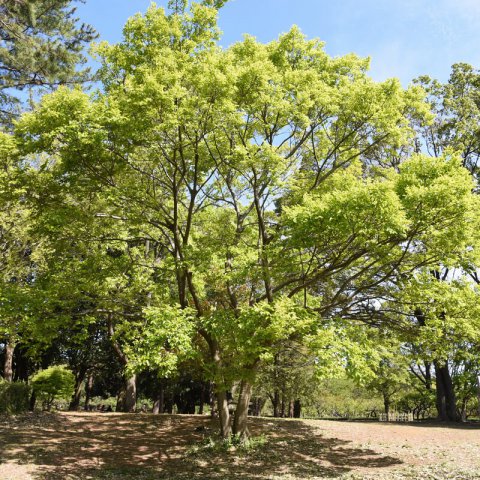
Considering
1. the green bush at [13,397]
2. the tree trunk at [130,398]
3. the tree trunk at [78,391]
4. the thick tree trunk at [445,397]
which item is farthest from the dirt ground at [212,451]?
the tree trunk at [78,391]

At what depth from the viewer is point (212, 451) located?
13578mm

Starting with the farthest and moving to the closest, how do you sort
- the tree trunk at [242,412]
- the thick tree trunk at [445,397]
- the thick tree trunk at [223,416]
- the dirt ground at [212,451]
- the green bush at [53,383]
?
the thick tree trunk at [445,397] → the green bush at [53,383] → the thick tree trunk at [223,416] → the tree trunk at [242,412] → the dirt ground at [212,451]

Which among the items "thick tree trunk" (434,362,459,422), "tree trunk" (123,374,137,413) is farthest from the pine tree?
"thick tree trunk" (434,362,459,422)

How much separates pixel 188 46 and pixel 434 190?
7.53m

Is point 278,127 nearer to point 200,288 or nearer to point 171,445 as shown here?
point 200,288

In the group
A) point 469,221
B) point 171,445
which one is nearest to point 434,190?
point 469,221

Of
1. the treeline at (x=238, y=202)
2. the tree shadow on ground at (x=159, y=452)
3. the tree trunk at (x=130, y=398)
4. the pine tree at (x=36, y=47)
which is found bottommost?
the tree shadow on ground at (x=159, y=452)

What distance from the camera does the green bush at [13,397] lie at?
60.7ft

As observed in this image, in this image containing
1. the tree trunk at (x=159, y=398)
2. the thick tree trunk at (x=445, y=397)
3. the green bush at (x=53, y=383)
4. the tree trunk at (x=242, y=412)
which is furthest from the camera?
the tree trunk at (x=159, y=398)

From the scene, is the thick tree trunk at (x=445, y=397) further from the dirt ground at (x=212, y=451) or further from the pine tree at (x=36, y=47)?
the pine tree at (x=36, y=47)

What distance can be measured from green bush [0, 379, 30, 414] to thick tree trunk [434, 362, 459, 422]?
70.0 ft

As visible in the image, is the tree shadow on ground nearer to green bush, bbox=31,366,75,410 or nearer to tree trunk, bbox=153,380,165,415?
green bush, bbox=31,366,75,410

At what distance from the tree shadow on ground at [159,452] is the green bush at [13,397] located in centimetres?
114

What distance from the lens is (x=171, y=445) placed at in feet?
49.3
